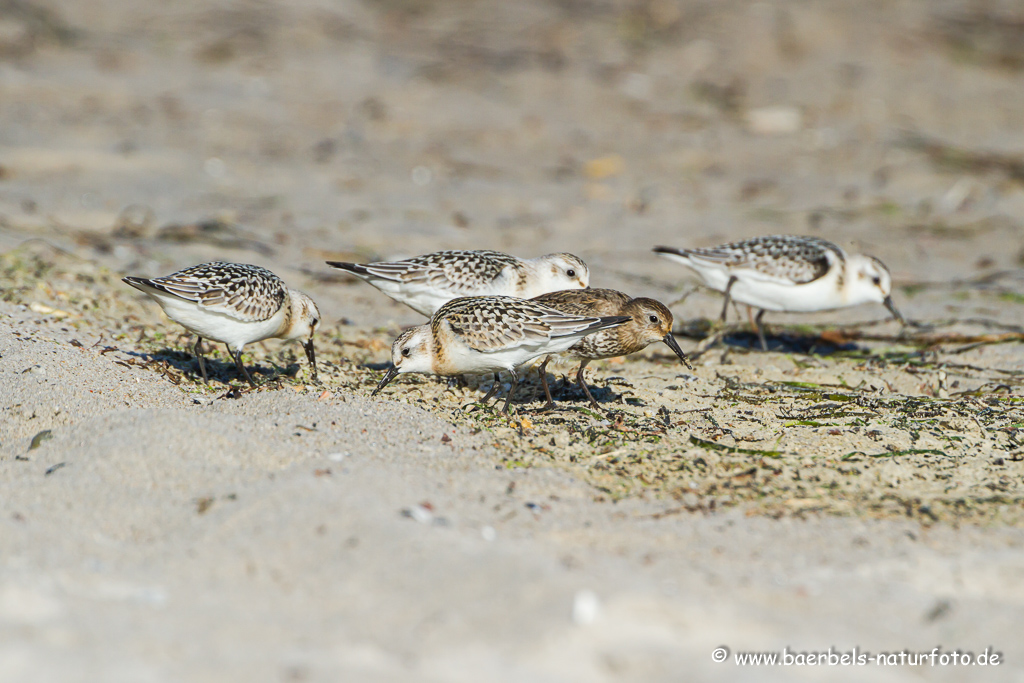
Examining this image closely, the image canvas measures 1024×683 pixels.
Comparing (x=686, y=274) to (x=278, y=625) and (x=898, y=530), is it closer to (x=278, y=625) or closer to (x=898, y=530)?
(x=898, y=530)

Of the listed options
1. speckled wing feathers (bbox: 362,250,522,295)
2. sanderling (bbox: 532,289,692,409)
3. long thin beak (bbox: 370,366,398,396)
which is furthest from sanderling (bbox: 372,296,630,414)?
speckled wing feathers (bbox: 362,250,522,295)

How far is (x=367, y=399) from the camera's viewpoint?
5.66 metres

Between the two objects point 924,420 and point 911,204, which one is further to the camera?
point 911,204

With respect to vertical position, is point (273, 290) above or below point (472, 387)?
above

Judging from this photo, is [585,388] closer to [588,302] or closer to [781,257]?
[588,302]

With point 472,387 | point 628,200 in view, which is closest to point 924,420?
point 472,387

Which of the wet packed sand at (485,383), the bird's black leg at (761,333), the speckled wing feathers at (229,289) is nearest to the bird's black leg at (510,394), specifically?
the wet packed sand at (485,383)

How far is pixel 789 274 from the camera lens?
7.91 metres

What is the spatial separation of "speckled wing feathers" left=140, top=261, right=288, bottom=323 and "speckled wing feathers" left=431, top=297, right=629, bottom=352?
1015mm

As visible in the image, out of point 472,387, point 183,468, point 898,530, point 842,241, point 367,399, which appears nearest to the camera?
point 898,530

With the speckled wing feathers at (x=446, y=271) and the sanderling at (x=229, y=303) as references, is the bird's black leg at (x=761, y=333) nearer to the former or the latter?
the speckled wing feathers at (x=446, y=271)

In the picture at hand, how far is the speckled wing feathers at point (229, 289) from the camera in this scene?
18.8 ft

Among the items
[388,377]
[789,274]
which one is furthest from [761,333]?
[388,377]

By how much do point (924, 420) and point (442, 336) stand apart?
9.15ft
